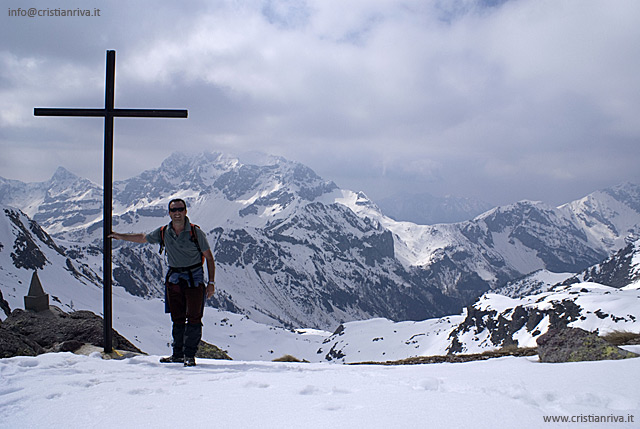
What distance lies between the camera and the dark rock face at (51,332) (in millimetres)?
8664

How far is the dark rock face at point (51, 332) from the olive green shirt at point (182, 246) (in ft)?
11.2

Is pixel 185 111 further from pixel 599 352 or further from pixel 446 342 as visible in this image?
pixel 446 342

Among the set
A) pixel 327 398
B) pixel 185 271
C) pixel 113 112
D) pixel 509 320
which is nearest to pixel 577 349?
pixel 327 398

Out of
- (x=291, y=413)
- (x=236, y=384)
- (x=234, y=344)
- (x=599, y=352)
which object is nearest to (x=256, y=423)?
(x=291, y=413)

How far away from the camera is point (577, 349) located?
638cm

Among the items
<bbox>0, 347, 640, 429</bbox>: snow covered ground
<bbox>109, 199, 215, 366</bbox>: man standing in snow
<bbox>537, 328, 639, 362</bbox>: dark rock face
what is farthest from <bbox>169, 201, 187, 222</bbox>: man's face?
<bbox>537, 328, 639, 362</bbox>: dark rock face

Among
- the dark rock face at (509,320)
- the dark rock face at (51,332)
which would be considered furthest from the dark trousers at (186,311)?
the dark rock face at (509,320)

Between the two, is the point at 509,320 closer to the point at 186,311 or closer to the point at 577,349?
the point at 577,349

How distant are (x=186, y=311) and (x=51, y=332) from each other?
16.5 feet

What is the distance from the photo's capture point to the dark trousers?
304 inches

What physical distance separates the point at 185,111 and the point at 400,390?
6.83 metres

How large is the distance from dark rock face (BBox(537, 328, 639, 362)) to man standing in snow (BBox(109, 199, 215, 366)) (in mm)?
5981

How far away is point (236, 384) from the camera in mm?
5527

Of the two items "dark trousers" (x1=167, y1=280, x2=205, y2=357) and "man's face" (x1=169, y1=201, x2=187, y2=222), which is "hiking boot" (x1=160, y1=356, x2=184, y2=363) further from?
"man's face" (x1=169, y1=201, x2=187, y2=222)
